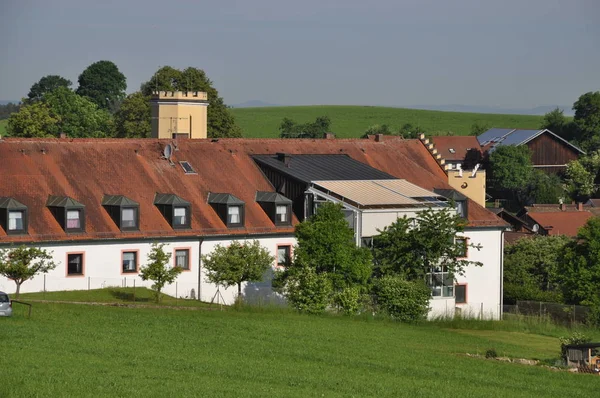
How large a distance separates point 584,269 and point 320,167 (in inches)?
579

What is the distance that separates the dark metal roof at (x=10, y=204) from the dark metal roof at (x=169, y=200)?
7.30 meters

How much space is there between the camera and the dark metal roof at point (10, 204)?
194 ft

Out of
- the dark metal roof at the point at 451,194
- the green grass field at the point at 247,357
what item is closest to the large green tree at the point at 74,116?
the dark metal roof at the point at 451,194

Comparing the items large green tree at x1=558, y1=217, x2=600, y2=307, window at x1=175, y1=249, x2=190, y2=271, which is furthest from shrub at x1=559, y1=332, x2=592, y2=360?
window at x1=175, y1=249, x2=190, y2=271

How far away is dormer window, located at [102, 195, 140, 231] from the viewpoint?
2443 inches

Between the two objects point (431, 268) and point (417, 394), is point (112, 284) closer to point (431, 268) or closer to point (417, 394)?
point (431, 268)

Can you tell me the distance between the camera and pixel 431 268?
64500mm

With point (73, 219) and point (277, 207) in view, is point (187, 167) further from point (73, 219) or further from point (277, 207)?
point (73, 219)

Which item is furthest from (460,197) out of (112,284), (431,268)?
(112,284)

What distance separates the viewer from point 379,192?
222 ft

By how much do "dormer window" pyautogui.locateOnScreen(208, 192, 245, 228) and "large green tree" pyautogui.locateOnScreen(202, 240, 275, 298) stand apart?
5.23 metres

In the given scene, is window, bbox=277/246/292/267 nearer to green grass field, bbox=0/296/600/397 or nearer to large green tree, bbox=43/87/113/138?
green grass field, bbox=0/296/600/397

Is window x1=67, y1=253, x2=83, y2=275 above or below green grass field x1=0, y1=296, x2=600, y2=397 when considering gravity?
above

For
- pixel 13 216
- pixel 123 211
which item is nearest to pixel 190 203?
pixel 123 211
